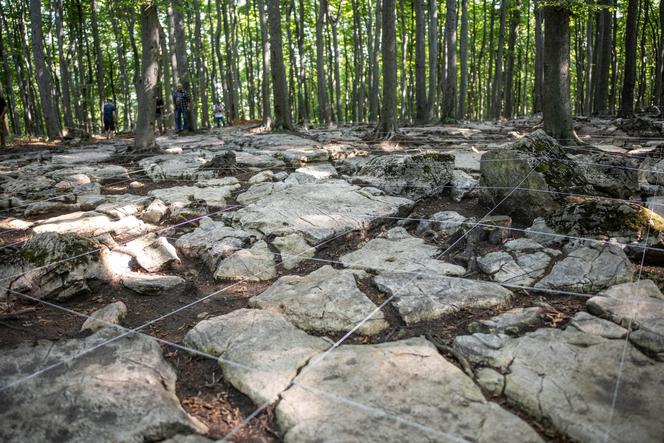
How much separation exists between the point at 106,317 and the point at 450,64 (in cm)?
1430

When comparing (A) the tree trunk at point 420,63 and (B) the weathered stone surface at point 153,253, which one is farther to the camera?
(A) the tree trunk at point 420,63

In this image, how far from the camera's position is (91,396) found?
194 centimetres

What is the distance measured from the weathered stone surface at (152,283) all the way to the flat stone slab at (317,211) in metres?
1.11

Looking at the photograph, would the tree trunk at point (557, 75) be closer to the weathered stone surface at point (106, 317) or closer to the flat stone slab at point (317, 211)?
the flat stone slab at point (317, 211)

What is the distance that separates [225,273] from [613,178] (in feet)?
14.6

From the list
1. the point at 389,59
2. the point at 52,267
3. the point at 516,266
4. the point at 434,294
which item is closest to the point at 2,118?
the point at 389,59

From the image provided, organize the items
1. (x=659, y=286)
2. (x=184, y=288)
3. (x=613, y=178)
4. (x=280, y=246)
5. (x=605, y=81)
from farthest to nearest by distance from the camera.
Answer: (x=605, y=81), (x=613, y=178), (x=280, y=246), (x=184, y=288), (x=659, y=286)

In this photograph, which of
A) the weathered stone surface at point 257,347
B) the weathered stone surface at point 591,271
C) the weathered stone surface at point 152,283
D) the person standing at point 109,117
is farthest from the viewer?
the person standing at point 109,117

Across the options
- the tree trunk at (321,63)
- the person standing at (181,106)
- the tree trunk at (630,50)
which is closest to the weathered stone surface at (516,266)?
A: the tree trunk at (630,50)

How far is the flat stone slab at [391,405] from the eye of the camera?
1.71 meters

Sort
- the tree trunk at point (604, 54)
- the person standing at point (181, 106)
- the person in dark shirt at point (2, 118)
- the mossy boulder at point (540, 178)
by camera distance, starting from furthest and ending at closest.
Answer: the person standing at point (181, 106) → the tree trunk at point (604, 54) → the person in dark shirt at point (2, 118) → the mossy boulder at point (540, 178)

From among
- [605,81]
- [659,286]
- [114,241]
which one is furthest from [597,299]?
[605,81]

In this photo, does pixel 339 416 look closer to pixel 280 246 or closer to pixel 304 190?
pixel 280 246

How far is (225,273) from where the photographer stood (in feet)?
11.8
